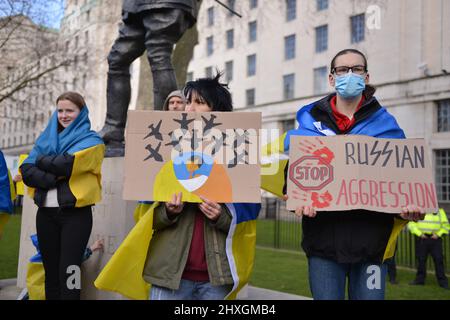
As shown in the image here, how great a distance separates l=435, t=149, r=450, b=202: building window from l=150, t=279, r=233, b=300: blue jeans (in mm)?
25405

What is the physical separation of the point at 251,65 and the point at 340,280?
35953 millimetres

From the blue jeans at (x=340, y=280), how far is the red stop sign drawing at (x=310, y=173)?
16.5 inches

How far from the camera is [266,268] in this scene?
32.9 ft

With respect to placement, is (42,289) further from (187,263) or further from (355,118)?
(355,118)

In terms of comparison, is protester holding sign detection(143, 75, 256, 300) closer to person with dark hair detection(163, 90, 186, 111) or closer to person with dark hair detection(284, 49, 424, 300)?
person with dark hair detection(284, 49, 424, 300)

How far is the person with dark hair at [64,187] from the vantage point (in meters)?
3.80

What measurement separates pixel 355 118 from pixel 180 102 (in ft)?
5.04

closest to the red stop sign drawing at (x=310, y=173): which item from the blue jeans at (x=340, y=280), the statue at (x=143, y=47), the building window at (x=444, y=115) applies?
the blue jeans at (x=340, y=280)

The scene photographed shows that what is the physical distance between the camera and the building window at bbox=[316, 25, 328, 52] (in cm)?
3133

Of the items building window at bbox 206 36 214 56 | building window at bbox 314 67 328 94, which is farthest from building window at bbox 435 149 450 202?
building window at bbox 206 36 214 56

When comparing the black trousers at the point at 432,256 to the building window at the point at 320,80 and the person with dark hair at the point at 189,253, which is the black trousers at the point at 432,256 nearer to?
the person with dark hair at the point at 189,253

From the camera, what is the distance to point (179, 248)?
9.07ft

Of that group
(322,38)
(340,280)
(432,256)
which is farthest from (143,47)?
(322,38)
